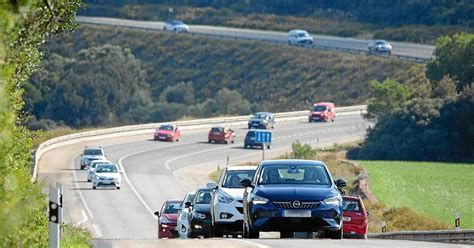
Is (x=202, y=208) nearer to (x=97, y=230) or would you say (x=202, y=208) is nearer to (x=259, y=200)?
(x=259, y=200)

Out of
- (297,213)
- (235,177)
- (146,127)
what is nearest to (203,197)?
(235,177)

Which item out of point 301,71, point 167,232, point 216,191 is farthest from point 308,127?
point 216,191

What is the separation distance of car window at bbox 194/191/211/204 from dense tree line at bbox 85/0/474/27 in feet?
334

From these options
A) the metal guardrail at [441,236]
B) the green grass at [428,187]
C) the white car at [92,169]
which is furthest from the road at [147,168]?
the green grass at [428,187]

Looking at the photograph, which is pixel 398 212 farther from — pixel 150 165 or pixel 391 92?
pixel 391 92

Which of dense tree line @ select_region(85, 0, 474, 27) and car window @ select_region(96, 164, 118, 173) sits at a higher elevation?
dense tree line @ select_region(85, 0, 474, 27)

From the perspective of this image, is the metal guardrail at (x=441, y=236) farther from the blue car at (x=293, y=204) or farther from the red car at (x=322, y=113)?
the red car at (x=322, y=113)

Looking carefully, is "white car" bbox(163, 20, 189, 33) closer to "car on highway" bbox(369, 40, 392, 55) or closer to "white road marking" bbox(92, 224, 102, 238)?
"car on highway" bbox(369, 40, 392, 55)

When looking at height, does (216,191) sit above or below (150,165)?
above

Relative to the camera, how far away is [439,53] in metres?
90.9

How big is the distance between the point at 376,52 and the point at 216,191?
307ft

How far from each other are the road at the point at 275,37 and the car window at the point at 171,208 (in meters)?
76.3

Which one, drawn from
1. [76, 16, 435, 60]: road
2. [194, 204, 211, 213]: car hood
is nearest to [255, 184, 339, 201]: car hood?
[194, 204, 211, 213]: car hood

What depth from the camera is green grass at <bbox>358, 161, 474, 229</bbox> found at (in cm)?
5125
